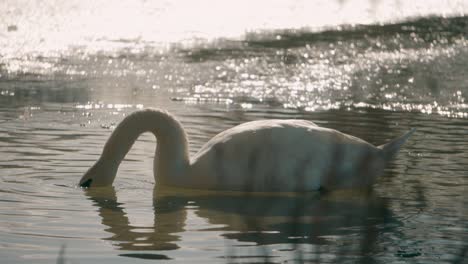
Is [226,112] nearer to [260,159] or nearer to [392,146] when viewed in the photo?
[392,146]

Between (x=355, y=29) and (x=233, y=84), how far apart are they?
4.18 meters

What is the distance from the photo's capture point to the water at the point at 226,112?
5.67 m

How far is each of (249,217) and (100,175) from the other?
143cm

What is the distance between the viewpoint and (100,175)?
7605mm

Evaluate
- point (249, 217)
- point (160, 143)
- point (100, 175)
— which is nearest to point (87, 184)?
point (100, 175)

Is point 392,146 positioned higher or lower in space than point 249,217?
higher

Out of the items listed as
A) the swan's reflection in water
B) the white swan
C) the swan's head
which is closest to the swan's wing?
the white swan

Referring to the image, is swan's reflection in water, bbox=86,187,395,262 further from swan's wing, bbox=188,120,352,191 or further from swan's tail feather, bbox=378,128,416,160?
swan's tail feather, bbox=378,128,416,160

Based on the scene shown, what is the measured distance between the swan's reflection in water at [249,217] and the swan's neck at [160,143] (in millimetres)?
164

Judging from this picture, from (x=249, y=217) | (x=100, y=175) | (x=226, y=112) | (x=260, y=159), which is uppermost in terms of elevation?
(x=226, y=112)

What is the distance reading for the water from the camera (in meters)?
5.67

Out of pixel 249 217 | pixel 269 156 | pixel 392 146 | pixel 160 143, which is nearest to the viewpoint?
pixel 249 217

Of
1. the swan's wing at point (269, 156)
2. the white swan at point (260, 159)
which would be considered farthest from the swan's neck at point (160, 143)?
the swan's wing at point (269, 156)

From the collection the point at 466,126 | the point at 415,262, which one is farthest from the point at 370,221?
the point at 466,126
